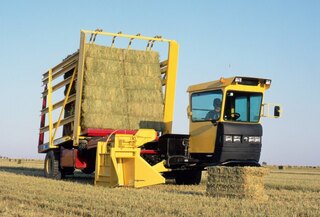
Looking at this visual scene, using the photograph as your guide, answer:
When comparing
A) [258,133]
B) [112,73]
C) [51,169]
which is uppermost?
[112,73]

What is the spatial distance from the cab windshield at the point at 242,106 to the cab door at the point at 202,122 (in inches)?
10.4

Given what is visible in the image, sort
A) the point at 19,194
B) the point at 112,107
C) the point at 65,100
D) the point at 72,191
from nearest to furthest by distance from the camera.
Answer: the point at 19,194 < the point at 72,191 < the point at 112,107 < the point at 65,100

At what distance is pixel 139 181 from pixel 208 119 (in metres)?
2.29

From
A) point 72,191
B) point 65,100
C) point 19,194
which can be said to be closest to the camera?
point 19,194

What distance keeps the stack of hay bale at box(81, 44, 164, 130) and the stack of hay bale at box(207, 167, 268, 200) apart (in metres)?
4.99

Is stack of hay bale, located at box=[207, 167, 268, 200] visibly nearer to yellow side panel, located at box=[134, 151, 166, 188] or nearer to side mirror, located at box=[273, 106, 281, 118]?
yellow side panel, located at box=[134, 151, 166, 188]

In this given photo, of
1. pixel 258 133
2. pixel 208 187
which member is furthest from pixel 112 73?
pixel 208 187

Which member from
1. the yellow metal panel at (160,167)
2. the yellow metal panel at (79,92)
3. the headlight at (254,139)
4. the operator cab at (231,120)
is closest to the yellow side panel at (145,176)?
the yellow metal panel at (160,167)

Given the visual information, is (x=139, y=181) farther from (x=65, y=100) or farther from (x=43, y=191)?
(x=65, y=100)

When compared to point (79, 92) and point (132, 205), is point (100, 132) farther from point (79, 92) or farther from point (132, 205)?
point (132, 205)

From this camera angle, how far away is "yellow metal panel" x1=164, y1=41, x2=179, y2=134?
1662cm

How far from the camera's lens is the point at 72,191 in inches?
465

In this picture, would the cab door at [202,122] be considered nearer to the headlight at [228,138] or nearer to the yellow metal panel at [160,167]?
the headlight at [228,138]

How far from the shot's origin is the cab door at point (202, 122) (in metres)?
13.9
